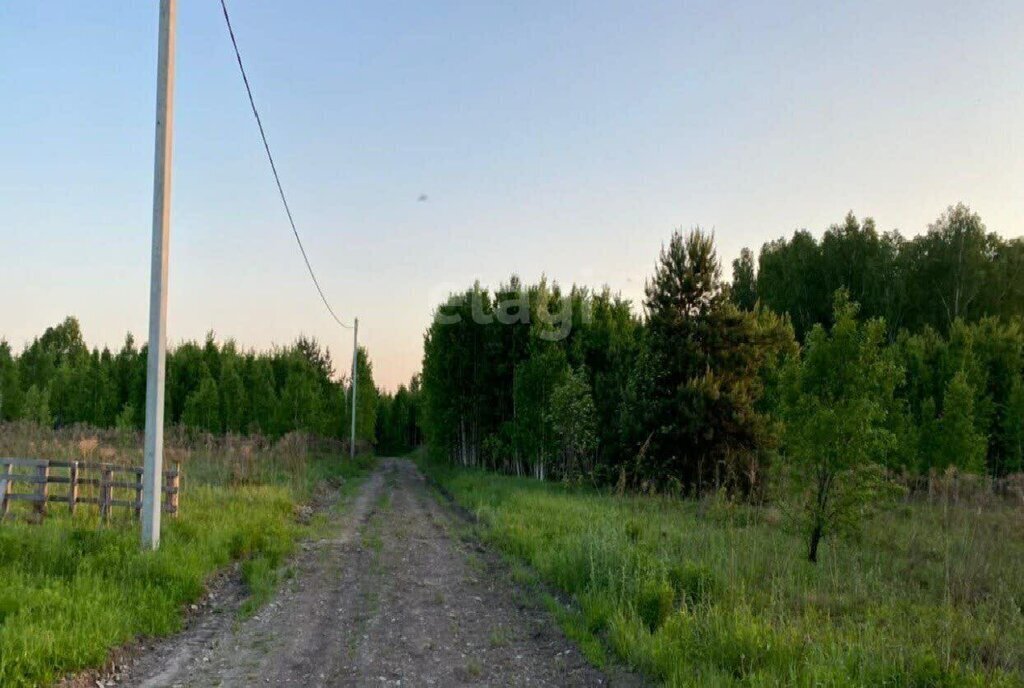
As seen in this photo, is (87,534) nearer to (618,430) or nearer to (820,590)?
(820,590)

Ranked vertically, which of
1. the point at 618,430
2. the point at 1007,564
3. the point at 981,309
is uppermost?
the point at 981,309

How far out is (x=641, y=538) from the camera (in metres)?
12.5

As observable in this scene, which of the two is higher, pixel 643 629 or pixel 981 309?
pixel 981 309

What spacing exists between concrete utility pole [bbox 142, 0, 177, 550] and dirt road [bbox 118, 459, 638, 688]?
2435 mm

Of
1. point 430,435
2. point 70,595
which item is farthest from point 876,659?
point 430,435

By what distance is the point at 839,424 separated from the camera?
12117mm

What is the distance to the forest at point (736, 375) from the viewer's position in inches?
500

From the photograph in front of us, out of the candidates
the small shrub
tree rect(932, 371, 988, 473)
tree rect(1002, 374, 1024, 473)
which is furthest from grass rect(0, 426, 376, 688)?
tree rect(1002, 374, 1024, 473)

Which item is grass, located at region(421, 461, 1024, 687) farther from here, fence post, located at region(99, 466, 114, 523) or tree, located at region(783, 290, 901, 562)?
fence post, located at region(99, 466, 114, 523)

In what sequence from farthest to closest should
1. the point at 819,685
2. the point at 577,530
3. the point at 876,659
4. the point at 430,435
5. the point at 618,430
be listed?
the point at 430,435 → the point at 618,430 → the point at 577,530 → the point at 876,659 → the point at 819,685

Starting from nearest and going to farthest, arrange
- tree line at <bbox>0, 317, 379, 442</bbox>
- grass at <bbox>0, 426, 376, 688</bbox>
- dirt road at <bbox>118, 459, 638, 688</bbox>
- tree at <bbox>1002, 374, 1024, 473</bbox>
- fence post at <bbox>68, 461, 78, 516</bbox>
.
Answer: grass at <bbox>0, 426, 376, 688</bbox>
dirt road at <bbox>118, 459, 638, 688</bbox>
fence post at <bbox>68, 461, 78, 516</bbox>
tree at <bbox>1002, 374, 1024, 473</bbox>
tree line at <bbox>0, 317, 379, 442</bbox>

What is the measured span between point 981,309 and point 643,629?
53.8 m

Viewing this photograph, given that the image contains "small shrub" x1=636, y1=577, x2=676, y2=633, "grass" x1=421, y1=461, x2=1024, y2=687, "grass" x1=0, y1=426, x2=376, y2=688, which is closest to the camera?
"grass" x1=421, y1=461, x2=1024, y2=687

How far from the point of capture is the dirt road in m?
6.76
